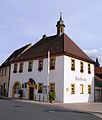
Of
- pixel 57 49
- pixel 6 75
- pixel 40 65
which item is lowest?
pixel 6 75

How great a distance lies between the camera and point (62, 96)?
32.5 m

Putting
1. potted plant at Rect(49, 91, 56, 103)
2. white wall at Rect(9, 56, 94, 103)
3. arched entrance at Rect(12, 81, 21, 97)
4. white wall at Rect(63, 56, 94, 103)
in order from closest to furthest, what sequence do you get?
potted plant at Rect(49, 91, 56, 103) → white wall at Rect(9, 56, 94, 103) → white wall at Rect(63, 56, 94, 103) → arched entrance at Rect(12, 81, 21, 97)

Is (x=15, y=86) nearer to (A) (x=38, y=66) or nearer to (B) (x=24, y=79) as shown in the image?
(B) (x=24, y=79)

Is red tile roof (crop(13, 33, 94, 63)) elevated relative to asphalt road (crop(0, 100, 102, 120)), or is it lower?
elevated

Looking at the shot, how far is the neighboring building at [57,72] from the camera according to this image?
33500mm

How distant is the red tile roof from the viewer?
34.8 meters

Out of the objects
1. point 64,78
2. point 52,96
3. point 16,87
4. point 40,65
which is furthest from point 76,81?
point 16,87

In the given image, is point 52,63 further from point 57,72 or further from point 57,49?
point 57,49

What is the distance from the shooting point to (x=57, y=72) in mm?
33688

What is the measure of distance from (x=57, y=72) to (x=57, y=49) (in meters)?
3.51

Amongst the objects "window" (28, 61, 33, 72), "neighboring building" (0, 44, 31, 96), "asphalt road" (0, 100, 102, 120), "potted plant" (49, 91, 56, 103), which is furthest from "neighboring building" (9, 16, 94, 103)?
"asphalt road" (0, 100, 102, 120)

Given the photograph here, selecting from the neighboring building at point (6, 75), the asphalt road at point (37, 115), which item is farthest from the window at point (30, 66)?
the asphalt road at point (37, 115)

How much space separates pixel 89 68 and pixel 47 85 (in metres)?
7.95

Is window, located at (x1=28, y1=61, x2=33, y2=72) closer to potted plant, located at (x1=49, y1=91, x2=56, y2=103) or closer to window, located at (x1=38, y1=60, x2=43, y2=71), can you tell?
window, located at (x1=38, y1=60, x2=43, y2=71)
